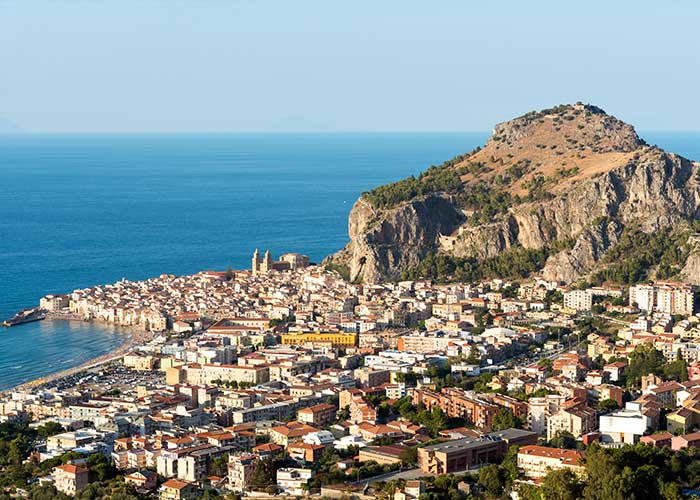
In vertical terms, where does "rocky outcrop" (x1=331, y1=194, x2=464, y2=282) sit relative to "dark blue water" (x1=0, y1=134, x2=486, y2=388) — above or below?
above

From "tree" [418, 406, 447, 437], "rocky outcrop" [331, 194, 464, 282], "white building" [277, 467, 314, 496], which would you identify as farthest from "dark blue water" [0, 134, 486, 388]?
"white building" [277, 467, 314, 496]

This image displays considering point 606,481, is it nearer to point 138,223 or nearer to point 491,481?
point 491,481

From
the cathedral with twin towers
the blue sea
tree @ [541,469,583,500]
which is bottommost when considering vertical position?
the blue sea

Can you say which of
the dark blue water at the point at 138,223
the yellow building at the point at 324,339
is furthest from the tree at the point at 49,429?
the yellow building at the point at 324,339

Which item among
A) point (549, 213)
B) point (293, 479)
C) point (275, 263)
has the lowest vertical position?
point (293, 479)

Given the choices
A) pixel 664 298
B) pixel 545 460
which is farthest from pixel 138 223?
pixel 545 460

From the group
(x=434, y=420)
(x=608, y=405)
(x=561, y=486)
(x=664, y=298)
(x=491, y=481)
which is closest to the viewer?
(x=561, y=486)

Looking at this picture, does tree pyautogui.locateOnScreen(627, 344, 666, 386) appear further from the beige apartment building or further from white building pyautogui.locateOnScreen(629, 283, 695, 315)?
the beige apartment building
